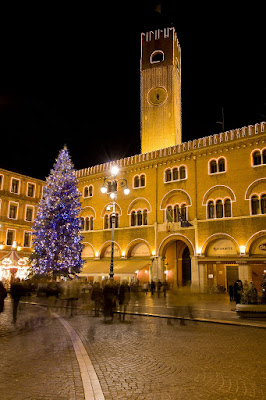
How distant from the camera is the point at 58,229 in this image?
27484 mm

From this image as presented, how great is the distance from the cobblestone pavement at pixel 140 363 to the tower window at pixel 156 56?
3569 centimetres

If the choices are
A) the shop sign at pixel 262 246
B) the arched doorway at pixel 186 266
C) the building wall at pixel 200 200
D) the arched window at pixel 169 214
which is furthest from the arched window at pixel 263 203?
the arched doorway at pixel 186 266

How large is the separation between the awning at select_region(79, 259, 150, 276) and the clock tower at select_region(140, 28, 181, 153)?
1268 cm

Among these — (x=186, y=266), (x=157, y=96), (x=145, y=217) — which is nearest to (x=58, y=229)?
(x=145, y=217)

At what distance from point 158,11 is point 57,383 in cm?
4687

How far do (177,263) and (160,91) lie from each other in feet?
62.5

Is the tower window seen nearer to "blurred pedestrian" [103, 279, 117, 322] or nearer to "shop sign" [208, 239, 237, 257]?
"shop sign" [208, 239, 237, 257]

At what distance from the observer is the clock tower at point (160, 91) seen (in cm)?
3666

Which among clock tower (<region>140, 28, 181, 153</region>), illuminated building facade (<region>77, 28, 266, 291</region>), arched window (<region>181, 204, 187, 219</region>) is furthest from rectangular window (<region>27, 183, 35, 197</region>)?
arched window (<region>181, 204, 187, 219</region>)

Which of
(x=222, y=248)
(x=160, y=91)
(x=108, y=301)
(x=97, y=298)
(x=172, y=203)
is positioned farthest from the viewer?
(x=160, y=91)

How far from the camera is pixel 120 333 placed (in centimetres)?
965

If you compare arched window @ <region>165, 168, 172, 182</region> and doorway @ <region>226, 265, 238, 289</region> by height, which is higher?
arched window @ <region>165, 168, 172, 182</region>

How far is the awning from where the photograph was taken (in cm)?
2983

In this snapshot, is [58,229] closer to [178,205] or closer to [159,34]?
[178,205]
